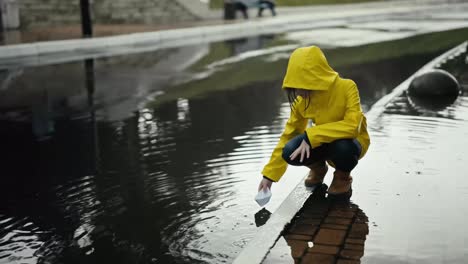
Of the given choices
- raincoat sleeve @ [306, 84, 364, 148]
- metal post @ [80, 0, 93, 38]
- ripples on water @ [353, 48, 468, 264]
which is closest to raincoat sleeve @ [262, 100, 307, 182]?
raincoat sleeve @ [306, 84, 364, 148]

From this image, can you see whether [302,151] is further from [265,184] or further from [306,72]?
[306,72]

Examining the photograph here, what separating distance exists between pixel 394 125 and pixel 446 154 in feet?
4.61

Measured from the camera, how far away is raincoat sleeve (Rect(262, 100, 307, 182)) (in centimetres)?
505

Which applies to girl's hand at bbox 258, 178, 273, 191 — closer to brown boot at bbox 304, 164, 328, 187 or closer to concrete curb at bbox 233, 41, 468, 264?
concrete curb at bbox 233, 41, 468, 264

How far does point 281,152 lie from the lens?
201 inches

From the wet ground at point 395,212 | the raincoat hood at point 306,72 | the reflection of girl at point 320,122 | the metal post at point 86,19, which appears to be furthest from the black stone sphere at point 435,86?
the metal post at point 86,19

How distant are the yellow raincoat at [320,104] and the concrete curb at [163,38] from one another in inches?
475

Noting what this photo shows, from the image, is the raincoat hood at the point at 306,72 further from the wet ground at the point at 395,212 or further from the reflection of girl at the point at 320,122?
the wet ground at the point at 395,212

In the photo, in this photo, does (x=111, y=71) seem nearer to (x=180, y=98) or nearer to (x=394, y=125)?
(x=180, y=98)

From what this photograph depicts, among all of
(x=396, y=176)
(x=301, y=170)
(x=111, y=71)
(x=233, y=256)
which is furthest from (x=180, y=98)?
(x=233, y=256)

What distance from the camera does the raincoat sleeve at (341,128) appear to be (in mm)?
4965

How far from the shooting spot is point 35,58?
52.5 feet

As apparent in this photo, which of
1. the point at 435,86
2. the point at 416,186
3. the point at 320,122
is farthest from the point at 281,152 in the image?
the point at 435,86

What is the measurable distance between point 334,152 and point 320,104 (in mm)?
352
